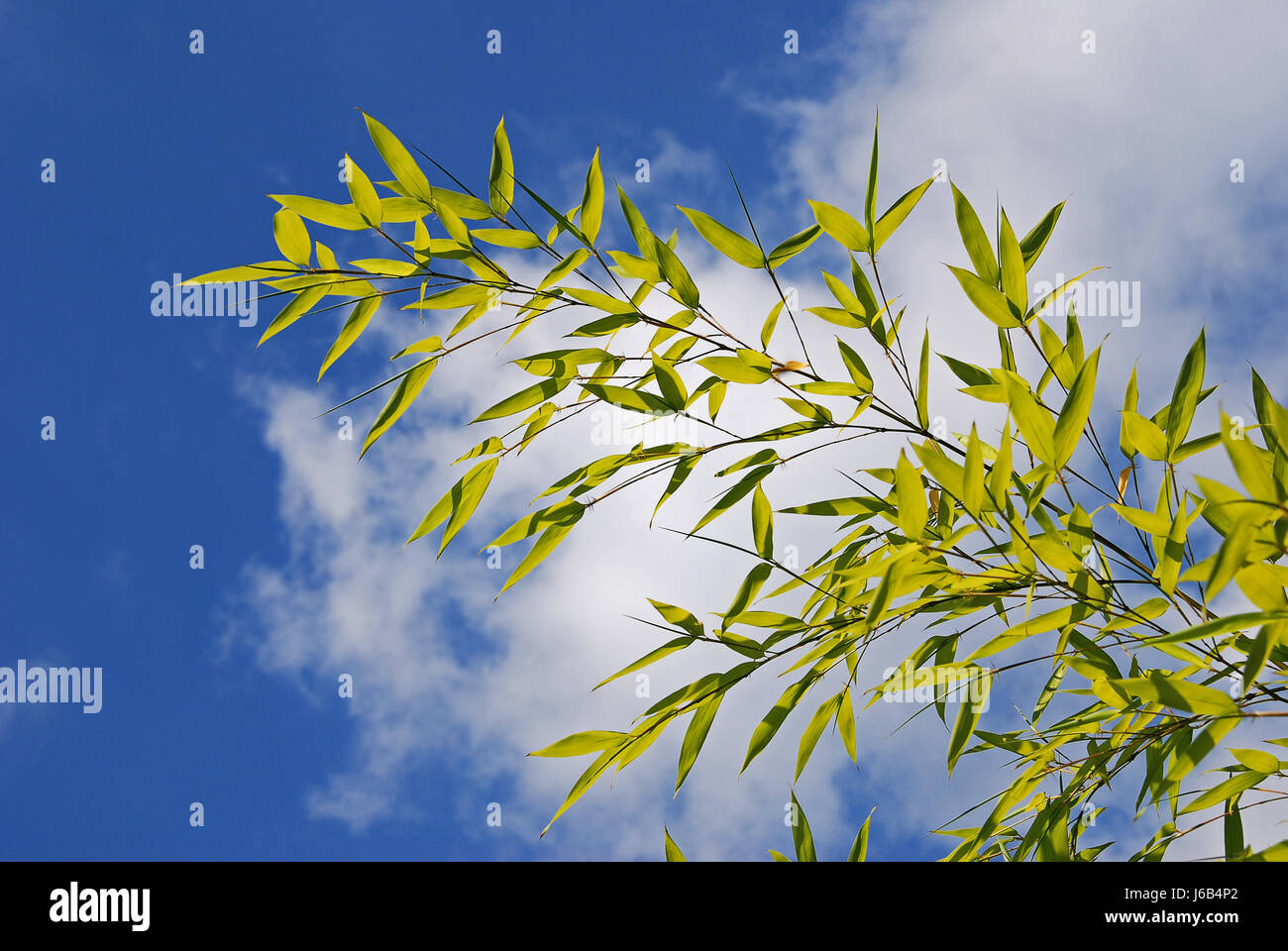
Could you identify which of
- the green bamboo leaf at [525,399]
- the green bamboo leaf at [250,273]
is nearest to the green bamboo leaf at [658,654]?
the green bamboo leaf at [525,399]

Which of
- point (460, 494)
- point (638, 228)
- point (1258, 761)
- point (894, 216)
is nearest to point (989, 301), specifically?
point (894, 216)

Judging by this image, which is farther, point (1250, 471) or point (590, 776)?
point (590, 776)

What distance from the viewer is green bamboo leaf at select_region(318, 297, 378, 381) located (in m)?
1.00

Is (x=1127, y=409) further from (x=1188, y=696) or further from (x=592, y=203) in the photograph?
(x=592, y=203)

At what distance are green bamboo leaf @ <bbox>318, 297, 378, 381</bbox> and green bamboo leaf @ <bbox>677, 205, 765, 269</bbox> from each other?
0.40m

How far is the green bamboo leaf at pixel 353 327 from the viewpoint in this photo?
997 millimetres

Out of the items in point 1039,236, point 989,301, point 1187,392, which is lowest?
point 1187,392

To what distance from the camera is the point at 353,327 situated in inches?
39.9

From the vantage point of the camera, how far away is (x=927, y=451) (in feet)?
2.27

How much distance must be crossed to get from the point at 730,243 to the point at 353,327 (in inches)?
18.6

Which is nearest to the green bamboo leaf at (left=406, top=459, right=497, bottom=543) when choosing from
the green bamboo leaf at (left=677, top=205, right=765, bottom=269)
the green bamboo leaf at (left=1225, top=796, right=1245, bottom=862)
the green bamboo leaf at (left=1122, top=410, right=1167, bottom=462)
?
the green bamboo leaf at (left=677, top=205, right=765, bottom=269)
